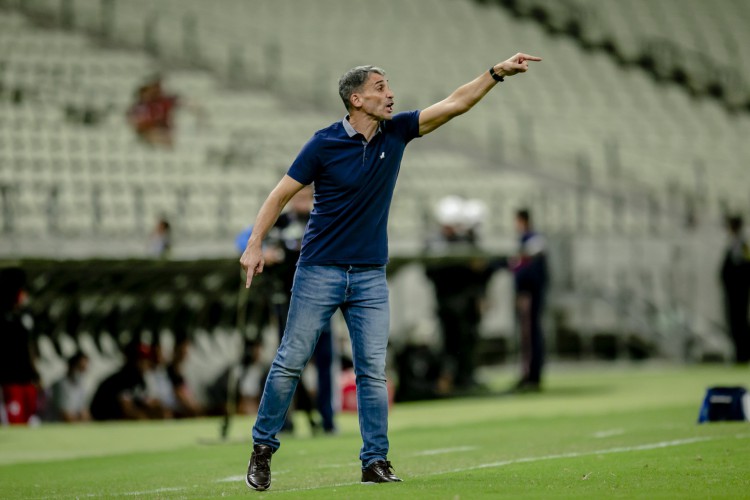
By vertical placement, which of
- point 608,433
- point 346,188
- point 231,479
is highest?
point 346,188

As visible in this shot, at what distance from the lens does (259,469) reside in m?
7.66

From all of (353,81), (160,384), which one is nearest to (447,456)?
(353,81)

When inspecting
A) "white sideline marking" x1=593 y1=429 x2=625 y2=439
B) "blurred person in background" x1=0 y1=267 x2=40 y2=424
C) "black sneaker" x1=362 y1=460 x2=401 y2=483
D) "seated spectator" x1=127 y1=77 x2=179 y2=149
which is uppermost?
"seated spectator" x1=127 y1=77 x2=179 y2=149

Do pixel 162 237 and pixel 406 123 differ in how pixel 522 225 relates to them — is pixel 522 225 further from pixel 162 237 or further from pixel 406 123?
pixel 406 123

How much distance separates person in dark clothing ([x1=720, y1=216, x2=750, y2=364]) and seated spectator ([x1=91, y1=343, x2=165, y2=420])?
418 inches

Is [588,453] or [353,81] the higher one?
[353,81]

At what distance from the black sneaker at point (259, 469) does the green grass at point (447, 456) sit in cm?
7

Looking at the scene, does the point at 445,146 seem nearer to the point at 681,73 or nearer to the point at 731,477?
the point at 681,73

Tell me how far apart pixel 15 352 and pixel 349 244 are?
7.01 m

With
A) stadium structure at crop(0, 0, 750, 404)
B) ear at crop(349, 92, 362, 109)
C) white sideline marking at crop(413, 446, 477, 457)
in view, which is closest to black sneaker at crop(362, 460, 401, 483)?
ear at crop(349, 92, 362, 109)

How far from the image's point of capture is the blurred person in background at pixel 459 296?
1831 cm

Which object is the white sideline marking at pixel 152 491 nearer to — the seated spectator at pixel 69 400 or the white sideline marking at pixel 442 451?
the white sideline marking at pixel 442 451

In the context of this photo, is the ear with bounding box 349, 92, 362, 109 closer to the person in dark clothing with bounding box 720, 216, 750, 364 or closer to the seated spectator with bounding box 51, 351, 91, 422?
the seated spectator with bounding box 51, 351, 91, 422

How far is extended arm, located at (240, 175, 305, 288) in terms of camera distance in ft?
25.2
